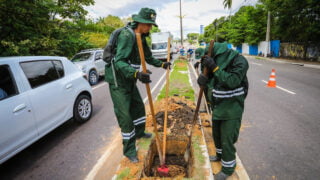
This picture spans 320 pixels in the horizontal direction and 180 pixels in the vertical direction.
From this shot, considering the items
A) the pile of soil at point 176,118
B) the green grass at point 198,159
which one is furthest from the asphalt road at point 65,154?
the green grass at point 198,159

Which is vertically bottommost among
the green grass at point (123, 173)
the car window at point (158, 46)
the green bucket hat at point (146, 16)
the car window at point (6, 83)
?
the green grass at point (123, 173)

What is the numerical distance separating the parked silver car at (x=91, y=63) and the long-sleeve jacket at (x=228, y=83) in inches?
313

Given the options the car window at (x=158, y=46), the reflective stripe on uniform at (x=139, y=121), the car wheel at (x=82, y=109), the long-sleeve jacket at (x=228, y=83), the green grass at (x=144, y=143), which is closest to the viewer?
the long-sleeve jacket at (x=228, y=83)

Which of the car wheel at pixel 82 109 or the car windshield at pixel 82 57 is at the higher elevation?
the car windshield at pixel 82 57

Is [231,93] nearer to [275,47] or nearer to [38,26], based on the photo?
[38,26]

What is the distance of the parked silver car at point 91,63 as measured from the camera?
902cm

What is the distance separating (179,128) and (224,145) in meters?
1.48

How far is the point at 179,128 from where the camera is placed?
12.0 feet

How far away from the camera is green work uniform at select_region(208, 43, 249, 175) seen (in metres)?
1.96

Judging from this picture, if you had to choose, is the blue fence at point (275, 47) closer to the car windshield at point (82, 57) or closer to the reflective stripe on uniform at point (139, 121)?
the car windshield at point (82, 57)

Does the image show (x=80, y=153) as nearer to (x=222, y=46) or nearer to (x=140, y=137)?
(x=140, y=137)

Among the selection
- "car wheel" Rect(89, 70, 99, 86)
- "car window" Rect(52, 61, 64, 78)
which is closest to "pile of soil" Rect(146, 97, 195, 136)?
"car window" Rect(52, 61, 64, 78)

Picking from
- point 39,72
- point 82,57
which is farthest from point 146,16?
point 82,57

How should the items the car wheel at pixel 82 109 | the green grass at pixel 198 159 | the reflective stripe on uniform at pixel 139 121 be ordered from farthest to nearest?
the car wheel at pixel 82 109, the reflective stripe on uniform at pixel 139 121, the green grass at pixel 198 159
